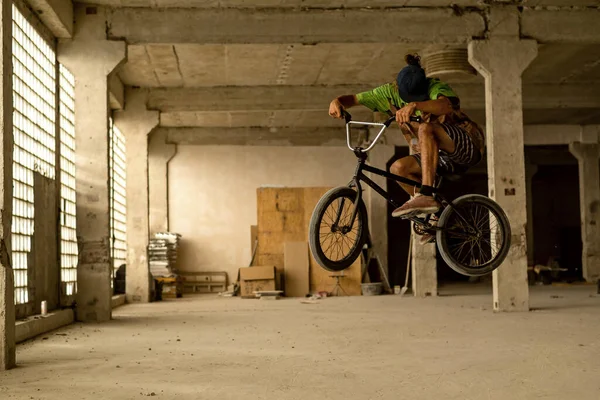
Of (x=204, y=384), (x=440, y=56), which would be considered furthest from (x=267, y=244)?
(x=204, y=384)

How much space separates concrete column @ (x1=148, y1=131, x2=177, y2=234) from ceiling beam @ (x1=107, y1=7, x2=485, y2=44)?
9.05 metres

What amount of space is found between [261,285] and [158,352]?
9575mm

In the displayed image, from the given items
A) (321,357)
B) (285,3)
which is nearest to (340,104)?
(321,357)

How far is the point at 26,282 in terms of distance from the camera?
31.3 ft

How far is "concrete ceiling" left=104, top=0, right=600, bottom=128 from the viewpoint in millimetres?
11102

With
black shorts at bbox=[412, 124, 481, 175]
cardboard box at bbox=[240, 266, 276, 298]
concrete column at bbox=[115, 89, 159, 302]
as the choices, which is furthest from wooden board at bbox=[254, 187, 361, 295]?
black shorts at bbox=[412, 124, 481, 175]

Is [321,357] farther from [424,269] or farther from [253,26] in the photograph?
[424,269]

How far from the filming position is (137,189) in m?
16.0

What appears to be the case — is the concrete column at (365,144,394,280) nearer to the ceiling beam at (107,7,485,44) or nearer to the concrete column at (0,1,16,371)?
the ceiling beam at (107,7,485,44)

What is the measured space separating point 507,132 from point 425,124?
6534 mm

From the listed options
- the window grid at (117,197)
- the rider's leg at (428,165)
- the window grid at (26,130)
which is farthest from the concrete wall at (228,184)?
the rider's leg at (428,165)

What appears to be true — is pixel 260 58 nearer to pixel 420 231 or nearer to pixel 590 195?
pixel 420 231

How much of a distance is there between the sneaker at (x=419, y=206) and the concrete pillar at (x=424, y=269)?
10932mm

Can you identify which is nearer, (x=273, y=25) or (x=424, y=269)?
(x=273, y=25)
